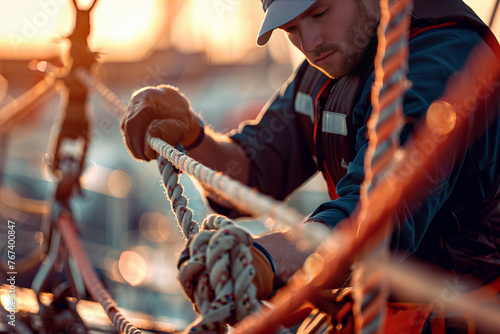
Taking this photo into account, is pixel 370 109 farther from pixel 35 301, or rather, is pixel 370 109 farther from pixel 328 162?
pixel 35 301

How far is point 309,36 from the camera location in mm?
1036

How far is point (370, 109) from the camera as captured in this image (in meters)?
1.00

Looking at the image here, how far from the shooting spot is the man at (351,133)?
0.79 meters

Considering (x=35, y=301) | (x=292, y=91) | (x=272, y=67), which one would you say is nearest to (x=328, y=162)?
(x=292, y=91)

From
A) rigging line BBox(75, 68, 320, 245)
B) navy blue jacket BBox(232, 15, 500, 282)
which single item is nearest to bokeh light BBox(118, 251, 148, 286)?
navy blue jacket BBox(232, 15, 500, 282)

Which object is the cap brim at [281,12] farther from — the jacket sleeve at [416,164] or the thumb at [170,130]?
the thumb at [170,130]

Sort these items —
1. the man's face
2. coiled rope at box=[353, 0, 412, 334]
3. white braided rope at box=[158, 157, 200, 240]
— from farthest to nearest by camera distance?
the man's face < white braided rope at box=[158, 157, 200, 240] < coiled rope at box=[353, 0, 412, 334]

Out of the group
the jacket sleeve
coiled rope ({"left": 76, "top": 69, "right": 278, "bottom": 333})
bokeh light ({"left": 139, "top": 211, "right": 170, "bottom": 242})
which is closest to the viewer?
coiled rope ({"left": 76, "top": 69, "right": 278, "bottom": 333})

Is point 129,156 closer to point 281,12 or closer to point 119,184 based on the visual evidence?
point 119,184

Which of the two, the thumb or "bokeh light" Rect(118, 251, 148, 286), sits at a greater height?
the thumb

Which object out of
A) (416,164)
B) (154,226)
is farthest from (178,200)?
(154,226)

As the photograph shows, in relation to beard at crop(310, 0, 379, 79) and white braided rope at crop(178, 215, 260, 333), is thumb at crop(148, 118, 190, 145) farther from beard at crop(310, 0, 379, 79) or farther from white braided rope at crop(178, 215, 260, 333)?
white braided rope at crop(178, 215, 260, 333)

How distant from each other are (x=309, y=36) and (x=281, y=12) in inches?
2.9

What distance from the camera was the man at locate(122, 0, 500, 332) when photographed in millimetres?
786
